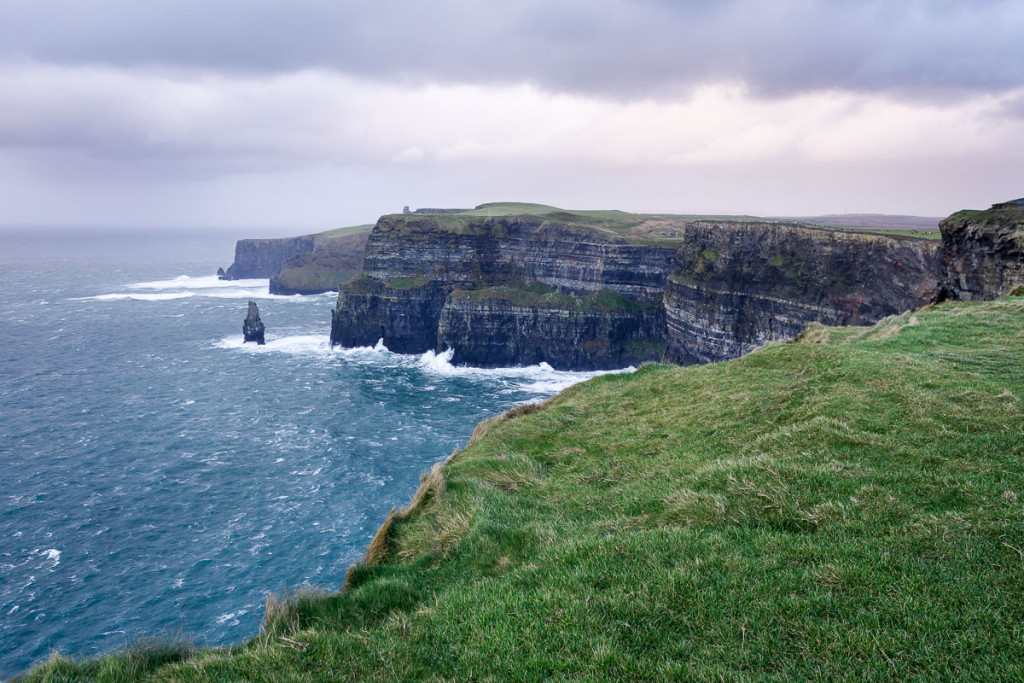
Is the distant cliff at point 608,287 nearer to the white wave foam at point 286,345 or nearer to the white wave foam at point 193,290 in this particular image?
the white wave foam at point 286,345

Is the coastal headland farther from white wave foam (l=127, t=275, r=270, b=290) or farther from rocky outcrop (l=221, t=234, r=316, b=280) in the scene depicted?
rocky outcrop (l=221, t=234, r=316, b=280)

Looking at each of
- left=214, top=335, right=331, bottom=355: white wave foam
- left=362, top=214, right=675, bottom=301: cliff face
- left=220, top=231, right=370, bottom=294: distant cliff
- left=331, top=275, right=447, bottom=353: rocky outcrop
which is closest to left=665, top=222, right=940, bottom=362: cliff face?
left=362, top=214, right=675, bottom=301: cliff face

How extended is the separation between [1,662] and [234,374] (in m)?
49.6

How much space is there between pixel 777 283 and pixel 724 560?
65544 mm

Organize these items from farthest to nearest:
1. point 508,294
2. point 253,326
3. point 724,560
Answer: point 508,294 < point 253,326 < point 724,560

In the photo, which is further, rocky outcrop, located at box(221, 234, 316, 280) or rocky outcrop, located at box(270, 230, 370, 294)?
rocky outcrop, located at box(221, 234, 316, 280)

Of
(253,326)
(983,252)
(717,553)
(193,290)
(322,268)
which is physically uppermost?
(983,252)

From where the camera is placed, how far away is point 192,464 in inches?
1644

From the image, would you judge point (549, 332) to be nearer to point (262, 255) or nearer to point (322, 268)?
point (322, 268)

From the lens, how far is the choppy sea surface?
86.9 ft

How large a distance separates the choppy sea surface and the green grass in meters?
3.16

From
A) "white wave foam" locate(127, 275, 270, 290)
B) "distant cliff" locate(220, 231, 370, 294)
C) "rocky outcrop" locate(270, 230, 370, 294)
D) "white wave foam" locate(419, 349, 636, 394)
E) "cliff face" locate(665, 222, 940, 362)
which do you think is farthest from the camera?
"white wave foam" locate(127, 275, 270, 290)

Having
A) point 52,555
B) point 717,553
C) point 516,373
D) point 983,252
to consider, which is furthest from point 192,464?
point 983,252

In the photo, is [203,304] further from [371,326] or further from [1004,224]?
[1004,224]
